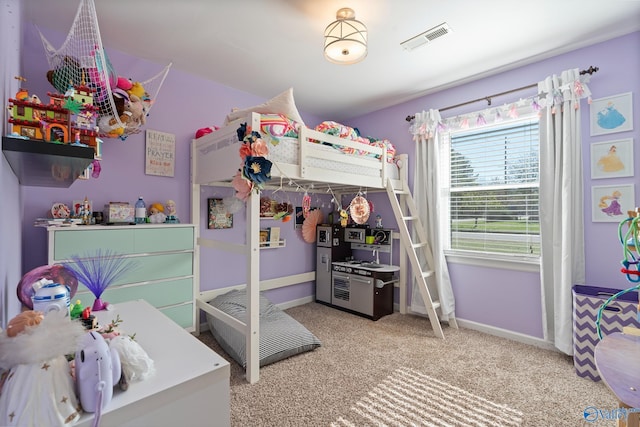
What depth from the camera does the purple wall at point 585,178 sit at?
7.22 feet

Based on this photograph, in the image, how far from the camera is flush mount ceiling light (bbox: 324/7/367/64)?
1.87 metres

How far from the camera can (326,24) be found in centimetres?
206

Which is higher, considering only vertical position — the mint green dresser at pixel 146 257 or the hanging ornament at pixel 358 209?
the hanging ornament at pixel 358 209

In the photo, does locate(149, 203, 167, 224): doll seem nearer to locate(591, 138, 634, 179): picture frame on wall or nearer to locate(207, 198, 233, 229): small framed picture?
locate(207, 198, 233, 229): small framed picture

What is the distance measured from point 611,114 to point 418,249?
193 centimetres

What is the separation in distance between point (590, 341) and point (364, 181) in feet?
6.75

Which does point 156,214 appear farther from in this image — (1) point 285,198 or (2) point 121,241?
(1) point 285,198

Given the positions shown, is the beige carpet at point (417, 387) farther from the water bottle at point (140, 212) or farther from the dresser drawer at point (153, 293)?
the water bottle at point (140, 212)

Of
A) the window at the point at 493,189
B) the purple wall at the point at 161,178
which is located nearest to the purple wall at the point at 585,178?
the window at the point at 493,189

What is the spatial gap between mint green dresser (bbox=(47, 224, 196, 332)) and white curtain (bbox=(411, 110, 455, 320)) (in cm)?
235

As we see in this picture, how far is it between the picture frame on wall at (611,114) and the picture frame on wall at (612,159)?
0.10 metres

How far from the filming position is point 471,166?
3031mm

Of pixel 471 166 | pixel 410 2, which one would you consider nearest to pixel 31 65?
pixel 410 2

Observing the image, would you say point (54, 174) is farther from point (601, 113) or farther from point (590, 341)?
point (601, 113)
